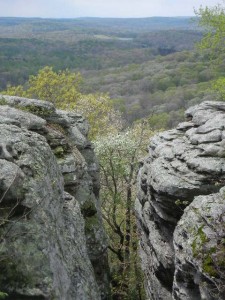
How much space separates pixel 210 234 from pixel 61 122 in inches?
542

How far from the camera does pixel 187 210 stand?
51.9 ft

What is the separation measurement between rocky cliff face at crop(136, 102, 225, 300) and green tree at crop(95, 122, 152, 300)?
14.9ft

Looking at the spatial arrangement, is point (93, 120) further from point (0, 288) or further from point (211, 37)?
point (0, 288)

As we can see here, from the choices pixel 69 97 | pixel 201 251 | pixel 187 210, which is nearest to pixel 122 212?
pixel 187 210

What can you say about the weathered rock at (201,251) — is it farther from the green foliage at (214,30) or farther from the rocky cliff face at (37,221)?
the green foliage at (214,30)

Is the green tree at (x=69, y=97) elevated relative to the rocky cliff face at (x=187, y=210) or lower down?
lower down

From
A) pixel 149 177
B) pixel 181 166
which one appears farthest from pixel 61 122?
pixel 181 166

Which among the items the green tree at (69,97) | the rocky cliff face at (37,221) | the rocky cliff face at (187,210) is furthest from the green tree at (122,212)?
the green tree at (69,97)

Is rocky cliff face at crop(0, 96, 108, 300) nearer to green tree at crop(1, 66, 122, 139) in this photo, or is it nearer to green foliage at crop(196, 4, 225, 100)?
green foliage at crop(196, 4, 225, 100)

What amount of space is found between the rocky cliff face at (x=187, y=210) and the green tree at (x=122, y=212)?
4.55 m

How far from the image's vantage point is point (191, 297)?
15.0 m

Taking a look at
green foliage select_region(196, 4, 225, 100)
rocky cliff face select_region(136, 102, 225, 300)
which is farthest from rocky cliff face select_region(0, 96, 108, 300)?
green foliage select_region(196, 4, 225, 100)

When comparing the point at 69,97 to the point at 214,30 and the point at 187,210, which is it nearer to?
the point at 214,30

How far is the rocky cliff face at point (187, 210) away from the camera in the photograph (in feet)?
44.8
